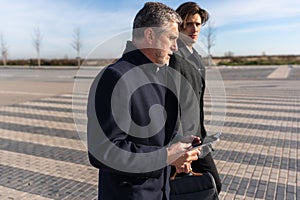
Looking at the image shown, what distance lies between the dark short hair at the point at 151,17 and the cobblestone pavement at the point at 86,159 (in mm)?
507

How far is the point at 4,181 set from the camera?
3.65 meters

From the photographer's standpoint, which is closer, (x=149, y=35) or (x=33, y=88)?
(x=149, y=35)

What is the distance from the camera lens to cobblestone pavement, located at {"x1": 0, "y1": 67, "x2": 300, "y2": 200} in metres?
3.33

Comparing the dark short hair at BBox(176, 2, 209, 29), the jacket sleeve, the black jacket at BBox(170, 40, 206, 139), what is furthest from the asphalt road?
the dark short hair at BBox(176, 2, 209, 29)

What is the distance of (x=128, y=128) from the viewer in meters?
1.16

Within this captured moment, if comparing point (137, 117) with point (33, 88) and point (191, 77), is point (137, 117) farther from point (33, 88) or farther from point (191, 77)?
point (33, 88)

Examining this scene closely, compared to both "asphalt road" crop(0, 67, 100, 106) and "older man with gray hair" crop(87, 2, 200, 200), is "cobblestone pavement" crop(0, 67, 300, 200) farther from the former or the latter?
"asphalt road" crop(0, 67, 100, 106)

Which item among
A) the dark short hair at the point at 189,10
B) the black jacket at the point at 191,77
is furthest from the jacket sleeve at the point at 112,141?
the dark short hair at the point at 189,10

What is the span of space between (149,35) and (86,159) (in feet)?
11.9

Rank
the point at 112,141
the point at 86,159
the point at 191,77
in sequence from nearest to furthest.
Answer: the point at 112,141, the point at 191,77, the point at 86,159

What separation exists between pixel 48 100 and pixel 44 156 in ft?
21.3

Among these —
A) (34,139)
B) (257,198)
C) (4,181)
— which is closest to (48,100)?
(34,139)

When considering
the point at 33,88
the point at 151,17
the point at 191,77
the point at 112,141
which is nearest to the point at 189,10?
the point at 191,77

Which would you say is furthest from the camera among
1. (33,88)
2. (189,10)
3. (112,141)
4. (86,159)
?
(33,88)
